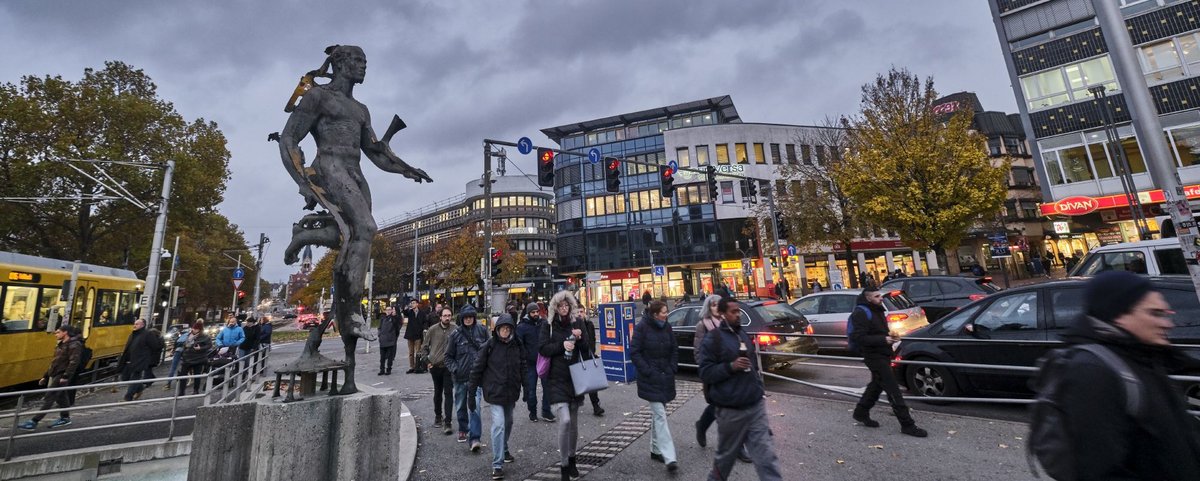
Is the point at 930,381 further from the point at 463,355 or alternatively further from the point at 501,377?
the point at 463,355

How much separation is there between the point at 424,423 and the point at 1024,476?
24.8 feet

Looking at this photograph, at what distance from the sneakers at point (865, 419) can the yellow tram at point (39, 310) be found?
16.5m

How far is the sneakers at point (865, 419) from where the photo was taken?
5.88 meters

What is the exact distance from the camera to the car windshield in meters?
9.71

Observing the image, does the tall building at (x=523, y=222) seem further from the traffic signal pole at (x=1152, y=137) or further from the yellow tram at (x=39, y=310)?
the traffic signal pole at (x=1152, y=137)

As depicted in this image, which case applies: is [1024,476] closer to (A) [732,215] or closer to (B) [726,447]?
(B) [726,447]

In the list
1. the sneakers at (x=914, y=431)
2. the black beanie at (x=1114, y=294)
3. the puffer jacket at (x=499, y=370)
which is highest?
the black beanie at (x=1114, y=294)

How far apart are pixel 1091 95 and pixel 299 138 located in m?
33.2

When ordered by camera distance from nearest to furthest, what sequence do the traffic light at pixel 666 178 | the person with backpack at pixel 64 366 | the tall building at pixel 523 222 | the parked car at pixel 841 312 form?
the person with backpack at pixel 64 366
the parked car at pixel 841 312
the traffic light at pixel 666 178
the tall building at pixel 523 222

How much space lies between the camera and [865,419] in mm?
5961

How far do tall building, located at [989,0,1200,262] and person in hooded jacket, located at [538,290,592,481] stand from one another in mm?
27906

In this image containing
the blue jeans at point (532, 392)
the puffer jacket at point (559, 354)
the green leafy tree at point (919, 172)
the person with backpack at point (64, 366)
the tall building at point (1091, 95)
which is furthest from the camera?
the tall building at point (1091, 95)

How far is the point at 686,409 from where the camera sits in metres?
7.36

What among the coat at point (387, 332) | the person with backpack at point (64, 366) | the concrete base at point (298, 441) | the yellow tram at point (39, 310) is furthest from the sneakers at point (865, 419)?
the yellow tram at point (39, 310)
